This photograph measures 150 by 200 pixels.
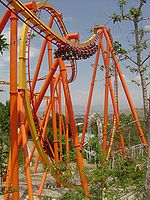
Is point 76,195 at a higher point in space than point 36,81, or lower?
lower

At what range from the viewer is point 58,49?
9.57 metres

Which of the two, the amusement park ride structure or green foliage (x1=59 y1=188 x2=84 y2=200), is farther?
the amusement park ride structure

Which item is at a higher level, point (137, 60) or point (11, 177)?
point (137, 60)

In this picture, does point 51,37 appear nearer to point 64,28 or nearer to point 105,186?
point 64,28

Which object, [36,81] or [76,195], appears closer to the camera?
[76,195]

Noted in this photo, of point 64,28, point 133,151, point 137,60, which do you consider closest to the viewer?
point 137,60

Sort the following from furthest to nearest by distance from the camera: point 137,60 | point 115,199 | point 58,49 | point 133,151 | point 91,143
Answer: point 133,151 < point 58,49 < point 137,60 < point 91,143 < point 115,199

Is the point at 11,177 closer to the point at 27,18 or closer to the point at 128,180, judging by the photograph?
the point at 128,180

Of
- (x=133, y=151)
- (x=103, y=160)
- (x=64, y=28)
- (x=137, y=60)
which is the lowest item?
(x=133, y=151)

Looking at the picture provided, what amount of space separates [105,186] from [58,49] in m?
5.67

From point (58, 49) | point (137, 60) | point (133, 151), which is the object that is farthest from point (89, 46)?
point (137, 60)

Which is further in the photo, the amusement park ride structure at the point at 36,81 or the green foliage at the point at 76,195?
the amusement park ride structure at the point at 36,81

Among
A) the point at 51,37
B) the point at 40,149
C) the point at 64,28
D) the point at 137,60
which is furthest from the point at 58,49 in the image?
the point at 137,60

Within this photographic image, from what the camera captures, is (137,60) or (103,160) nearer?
(103,160)
